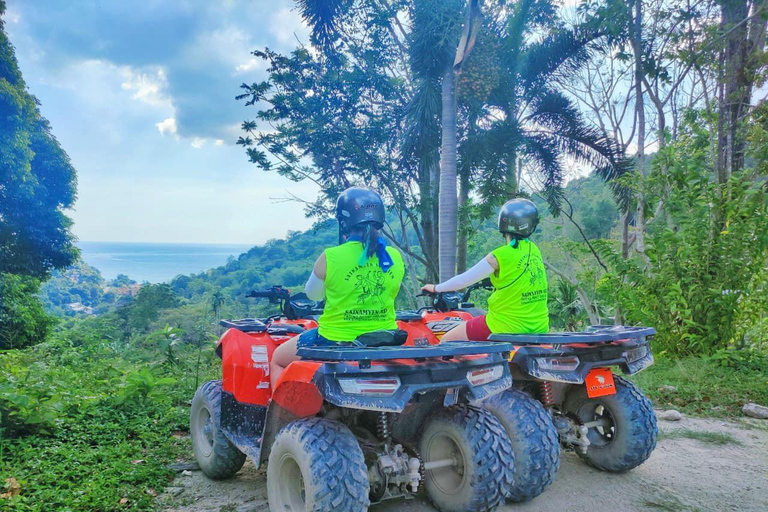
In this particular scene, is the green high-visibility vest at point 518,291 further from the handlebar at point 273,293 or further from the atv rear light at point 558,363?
the handlebar at point 273,293

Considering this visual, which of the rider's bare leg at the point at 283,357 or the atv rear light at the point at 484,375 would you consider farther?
the rider's bare leg at the point at 283,357

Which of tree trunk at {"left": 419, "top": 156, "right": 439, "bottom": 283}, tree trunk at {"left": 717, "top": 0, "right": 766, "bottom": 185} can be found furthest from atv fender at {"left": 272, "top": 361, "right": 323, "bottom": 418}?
tree trunk at {"left": 419, "top": 156, "right": 439, "bottom": 283}

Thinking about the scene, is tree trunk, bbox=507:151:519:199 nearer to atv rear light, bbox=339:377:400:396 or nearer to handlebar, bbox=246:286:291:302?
handlebar, bbox=246:286:291:302

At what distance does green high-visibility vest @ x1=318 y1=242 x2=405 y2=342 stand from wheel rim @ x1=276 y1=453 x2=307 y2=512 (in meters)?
0.81

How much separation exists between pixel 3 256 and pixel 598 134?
58.4 ft

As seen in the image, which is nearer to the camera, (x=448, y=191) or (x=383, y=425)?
(x=383, y=425)

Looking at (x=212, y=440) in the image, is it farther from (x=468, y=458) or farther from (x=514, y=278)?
(x=514, y=278)

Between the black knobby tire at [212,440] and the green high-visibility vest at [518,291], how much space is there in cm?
230

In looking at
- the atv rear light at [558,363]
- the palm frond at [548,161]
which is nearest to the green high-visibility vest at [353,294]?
the atv rear light at [558,363]

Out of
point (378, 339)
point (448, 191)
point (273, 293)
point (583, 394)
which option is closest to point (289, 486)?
point (378, 339)

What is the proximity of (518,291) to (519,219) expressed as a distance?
58 centimetres

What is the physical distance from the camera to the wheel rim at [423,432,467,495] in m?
3.42

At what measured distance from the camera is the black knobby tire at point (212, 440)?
14.1 ft

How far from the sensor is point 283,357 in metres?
3.89
